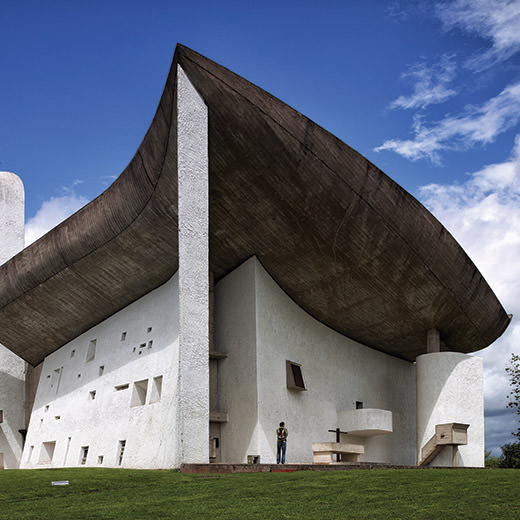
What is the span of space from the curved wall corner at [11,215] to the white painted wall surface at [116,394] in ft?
23.0

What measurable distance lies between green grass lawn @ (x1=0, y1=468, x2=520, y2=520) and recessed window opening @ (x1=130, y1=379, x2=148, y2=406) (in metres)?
7.37

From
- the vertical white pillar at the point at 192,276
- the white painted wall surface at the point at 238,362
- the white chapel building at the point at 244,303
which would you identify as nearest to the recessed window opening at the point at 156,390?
the white chapel building at the point at 244,303

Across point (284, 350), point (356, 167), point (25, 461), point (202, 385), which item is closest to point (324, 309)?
point (284, 350)

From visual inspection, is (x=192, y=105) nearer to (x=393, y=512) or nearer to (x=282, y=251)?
(x=282, y=251)

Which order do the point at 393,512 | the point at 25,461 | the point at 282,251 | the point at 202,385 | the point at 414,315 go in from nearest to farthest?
the point at 393,512
the point at 202,385
the point at 282,251
the point at 414,315
the point at 25,461

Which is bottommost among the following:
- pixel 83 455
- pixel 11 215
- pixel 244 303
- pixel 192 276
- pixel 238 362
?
pixel 83 455

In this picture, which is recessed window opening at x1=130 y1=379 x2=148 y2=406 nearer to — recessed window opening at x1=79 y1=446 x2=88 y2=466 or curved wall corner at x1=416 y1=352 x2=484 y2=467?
recessed window opening at x1=79 y1=446 x2=88 y2=466

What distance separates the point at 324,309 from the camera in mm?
20719

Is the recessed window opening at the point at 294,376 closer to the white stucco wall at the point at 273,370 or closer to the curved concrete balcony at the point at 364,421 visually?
the white stucco wall at the point at 273,370

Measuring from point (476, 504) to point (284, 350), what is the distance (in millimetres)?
12387

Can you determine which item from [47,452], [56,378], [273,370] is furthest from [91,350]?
A: [273,370]

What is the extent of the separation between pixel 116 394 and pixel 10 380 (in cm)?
1086

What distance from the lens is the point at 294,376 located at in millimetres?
19531

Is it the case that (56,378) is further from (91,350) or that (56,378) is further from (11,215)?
(11,215)
